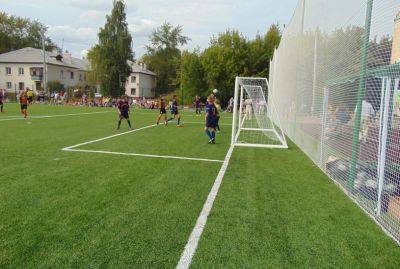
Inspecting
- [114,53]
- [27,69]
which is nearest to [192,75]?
[114,53]

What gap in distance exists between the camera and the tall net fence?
15.3 ft

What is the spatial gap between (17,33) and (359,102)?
9006 cm

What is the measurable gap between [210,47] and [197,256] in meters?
42.0

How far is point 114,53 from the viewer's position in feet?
178

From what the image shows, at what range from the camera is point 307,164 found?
8531mm

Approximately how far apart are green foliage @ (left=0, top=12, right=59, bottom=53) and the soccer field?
82069mm

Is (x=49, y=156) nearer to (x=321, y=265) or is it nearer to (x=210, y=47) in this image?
(x=321, y=265)

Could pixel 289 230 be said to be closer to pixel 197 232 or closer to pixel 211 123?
pixel 197 232

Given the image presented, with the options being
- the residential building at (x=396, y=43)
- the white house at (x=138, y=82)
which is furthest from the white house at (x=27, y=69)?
the residential building at (x=396, y=43)

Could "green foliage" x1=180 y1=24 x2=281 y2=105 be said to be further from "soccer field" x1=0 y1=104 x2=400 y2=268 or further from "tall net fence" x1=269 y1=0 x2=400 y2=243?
"soccer field" x1=0 y1=104 x2=400 y2=268

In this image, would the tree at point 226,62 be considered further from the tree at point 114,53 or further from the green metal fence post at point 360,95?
the green metal fence post at point 360,95

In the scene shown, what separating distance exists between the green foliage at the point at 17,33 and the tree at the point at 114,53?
112 ft

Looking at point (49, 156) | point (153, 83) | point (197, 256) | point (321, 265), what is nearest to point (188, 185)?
point (197, 256)

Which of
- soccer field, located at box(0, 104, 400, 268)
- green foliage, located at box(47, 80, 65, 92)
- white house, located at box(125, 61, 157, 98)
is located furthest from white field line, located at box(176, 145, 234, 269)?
white house, located at box(125, 61, 157, 98)
